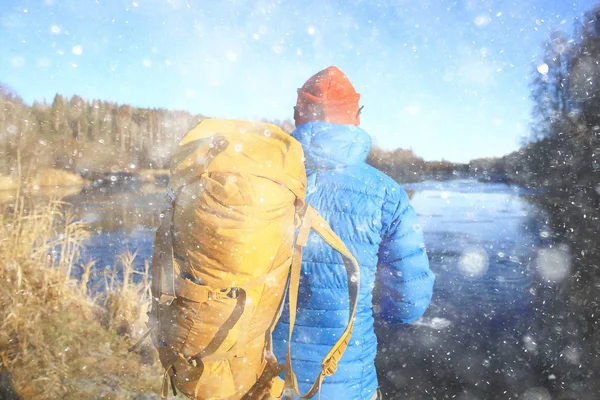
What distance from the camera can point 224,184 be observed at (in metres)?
1.08

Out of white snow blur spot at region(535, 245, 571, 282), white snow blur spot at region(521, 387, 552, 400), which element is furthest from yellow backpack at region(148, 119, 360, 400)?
white snow blur spot at region(535, 245, 571, 282)

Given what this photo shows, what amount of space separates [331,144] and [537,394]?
5.35 metres

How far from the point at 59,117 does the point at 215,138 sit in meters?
41.9

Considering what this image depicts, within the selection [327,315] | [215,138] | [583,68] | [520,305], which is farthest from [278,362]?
[583,68]

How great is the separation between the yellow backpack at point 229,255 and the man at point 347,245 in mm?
100

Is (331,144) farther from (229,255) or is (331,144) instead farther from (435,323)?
(435,323)

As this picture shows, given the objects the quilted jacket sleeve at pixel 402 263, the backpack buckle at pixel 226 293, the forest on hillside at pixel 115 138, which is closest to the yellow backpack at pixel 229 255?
the backpack buckle at pixel 226 293

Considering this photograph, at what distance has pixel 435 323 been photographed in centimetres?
614

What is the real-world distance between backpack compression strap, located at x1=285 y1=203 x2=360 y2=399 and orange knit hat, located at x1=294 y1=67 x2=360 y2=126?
427mm

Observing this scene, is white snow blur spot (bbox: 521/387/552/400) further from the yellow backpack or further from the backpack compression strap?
the yellow backpack

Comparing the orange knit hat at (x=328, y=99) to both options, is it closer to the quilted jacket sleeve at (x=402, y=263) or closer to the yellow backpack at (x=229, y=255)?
the yellow backpack at (x=229, y=255)

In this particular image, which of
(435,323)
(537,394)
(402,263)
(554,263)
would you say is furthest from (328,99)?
(554,263)

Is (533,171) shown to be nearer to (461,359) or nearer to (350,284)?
(461,359)

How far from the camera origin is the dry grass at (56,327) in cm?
294
